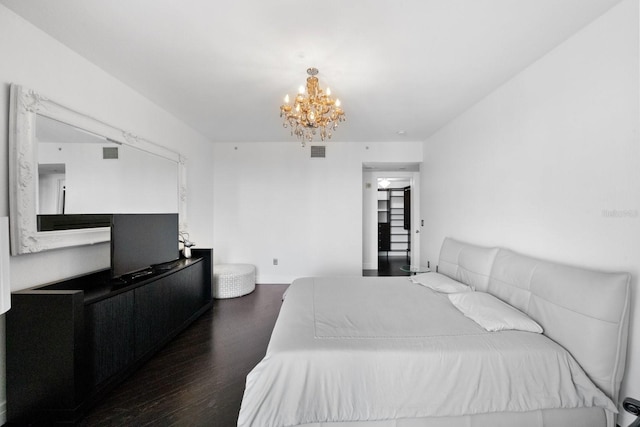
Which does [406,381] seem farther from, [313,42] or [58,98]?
[58,98]

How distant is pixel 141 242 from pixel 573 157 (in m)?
3.83

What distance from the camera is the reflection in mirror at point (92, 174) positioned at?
185 centimetres

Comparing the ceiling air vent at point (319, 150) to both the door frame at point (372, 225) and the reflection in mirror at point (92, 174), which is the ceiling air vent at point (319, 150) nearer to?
the door frame at point (372, 225)

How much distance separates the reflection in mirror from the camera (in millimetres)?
1850

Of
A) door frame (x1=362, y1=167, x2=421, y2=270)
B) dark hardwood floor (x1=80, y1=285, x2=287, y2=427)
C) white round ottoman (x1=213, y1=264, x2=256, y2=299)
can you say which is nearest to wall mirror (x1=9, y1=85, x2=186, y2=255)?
dark hardwood floor (x1=80, y1=285, x2=287, y2=427)

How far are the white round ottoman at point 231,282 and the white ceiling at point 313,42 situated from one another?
8.34 ft

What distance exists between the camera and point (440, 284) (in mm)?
2447

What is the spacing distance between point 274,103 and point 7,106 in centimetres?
214

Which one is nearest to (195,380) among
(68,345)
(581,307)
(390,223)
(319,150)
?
(68,345)

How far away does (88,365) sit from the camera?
167 centimetres

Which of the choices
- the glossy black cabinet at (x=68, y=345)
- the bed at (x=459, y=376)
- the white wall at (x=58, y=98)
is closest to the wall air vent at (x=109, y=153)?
the white wall at (x=58, y=98)

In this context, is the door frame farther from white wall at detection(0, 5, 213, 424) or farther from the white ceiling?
white wall at detection(0, 5, 213, 424)

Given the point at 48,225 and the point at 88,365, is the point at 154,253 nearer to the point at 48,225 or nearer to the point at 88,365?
the point at 48,225

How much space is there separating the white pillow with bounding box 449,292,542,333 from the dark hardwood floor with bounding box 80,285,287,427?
1851 mm
